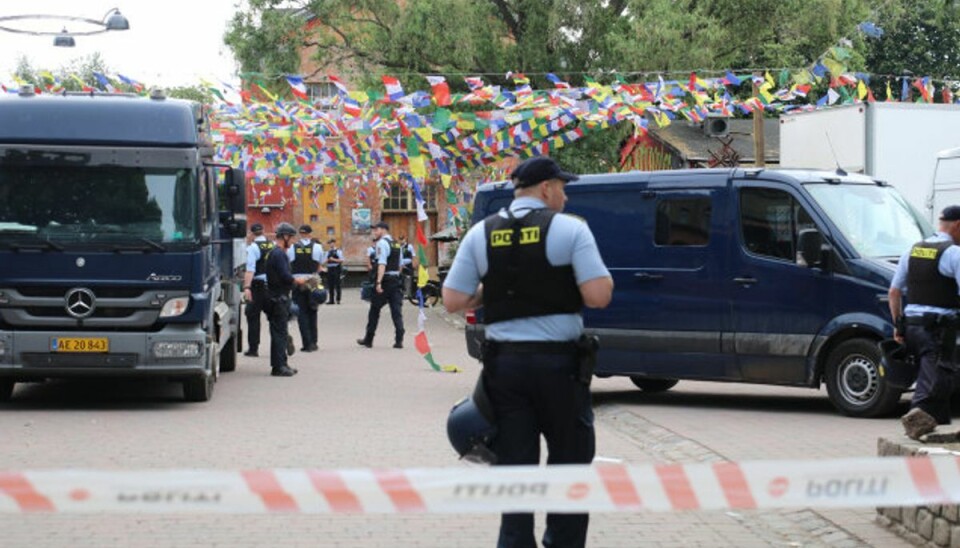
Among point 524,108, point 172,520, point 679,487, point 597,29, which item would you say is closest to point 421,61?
point 597,29

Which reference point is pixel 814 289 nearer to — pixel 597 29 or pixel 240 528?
pixel 240 528

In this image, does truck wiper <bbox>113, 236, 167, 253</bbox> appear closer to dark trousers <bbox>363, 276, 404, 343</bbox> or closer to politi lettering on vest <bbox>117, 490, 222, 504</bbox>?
politi lettering on vest <bbox>117, 490, 222, 504</bbox>

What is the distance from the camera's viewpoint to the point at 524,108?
2391 centimetres

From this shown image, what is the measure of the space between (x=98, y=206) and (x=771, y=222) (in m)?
6.25

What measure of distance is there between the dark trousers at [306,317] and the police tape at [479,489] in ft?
60.3

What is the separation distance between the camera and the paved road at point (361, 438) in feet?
27.6

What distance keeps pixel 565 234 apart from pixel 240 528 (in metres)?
3.04

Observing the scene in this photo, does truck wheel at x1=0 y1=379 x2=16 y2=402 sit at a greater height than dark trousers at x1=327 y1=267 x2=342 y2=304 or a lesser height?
greater

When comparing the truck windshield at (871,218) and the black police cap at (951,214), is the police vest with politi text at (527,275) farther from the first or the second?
the truck windshield at (871,218)

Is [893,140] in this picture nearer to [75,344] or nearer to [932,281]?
[932,281]

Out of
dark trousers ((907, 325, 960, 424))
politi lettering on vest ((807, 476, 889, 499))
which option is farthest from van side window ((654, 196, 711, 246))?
politi lettering on vest ((807, 476, 889, 499))

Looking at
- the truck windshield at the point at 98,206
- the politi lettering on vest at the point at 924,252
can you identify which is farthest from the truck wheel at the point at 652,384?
the politi lettering on vest at the point at 924,252

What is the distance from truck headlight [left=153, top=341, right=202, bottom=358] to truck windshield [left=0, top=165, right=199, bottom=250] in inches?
36.2

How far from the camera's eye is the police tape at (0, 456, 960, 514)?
17.1ft
